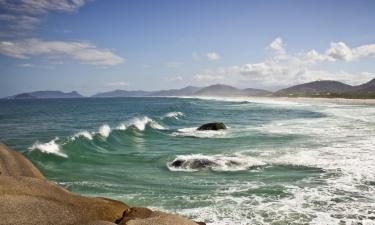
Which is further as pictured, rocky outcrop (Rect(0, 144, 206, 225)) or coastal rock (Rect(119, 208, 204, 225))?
coastal rock (Rect(119, 208, 204, 225))

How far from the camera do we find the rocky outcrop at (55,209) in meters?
7.14

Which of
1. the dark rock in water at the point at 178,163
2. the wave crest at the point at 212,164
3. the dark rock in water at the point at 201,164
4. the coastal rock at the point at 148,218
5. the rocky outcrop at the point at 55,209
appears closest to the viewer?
the rocky outcrop at the point at 55,209

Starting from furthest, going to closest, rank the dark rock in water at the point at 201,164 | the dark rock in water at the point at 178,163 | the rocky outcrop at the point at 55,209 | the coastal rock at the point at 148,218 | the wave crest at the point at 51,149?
the wave crest at the point at 51,149 → the dark rock in water at the point at 178,163 → the dark rock in water at the point at 201,164 → the coastal rock at the point at 148,218 → the rocky outcrop at the point at 55,209

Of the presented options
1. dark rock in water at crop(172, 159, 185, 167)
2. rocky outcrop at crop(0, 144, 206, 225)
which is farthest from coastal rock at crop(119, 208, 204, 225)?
dark rock in water at crop(172, 159, 185, 167)

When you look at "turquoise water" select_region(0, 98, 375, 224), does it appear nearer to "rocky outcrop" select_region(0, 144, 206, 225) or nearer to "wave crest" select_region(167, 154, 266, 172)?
"wave crest" select_region(167, 154, 266, 172)

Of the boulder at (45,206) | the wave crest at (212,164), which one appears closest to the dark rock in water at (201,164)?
the wave crest at (212,164)

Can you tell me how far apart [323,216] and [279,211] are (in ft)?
5.09

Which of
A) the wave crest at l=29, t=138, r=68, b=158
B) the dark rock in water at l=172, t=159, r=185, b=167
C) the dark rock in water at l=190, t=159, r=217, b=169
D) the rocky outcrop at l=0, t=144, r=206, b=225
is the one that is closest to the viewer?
the rocky outcrop at l=0, t=144, r=206, b=225

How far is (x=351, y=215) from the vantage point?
13680 mm

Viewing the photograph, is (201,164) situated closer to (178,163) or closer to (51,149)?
(178,163)

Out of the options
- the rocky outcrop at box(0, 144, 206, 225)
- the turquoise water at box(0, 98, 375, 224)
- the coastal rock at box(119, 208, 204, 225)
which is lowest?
the turquoise water at box(0, 98, 375, 224)

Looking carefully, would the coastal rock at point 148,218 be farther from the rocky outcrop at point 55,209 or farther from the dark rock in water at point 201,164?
the dark rock in water at point 201,164

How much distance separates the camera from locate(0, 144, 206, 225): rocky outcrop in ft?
23.4

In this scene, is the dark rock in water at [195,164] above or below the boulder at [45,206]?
below
